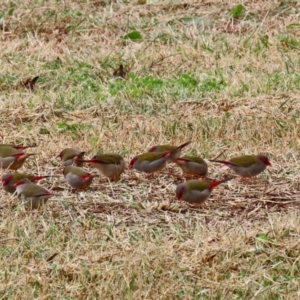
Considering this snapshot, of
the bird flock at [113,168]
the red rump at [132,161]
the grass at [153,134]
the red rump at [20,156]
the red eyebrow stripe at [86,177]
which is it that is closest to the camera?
the grass at [153,134]

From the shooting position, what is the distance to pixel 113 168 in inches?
285

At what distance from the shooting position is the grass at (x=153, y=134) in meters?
5.73

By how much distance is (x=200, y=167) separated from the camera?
23.9 ft

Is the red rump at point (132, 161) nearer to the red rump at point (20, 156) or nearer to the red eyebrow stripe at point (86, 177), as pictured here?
the red eyebrow stripe at point (86, 177)

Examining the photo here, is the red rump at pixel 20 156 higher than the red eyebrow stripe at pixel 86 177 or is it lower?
lower

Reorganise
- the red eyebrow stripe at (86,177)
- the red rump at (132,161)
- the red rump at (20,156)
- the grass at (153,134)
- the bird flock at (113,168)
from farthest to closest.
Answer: the red rump at (20,156), the red rump at (132,161), the red eyebrow stripe at (86,177), the bird flock at (113,168), the grass at (153,134)

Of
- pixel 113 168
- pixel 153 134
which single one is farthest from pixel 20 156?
pixel 153 134

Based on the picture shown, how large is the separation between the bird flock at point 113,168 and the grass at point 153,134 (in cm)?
11

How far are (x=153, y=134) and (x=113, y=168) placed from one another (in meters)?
1.40

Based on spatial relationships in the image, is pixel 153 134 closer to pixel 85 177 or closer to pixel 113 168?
pixel 113 168

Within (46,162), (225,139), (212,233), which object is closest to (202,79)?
(225,139)

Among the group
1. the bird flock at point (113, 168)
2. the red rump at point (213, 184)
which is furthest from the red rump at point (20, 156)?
the red rump at point (213, 184)

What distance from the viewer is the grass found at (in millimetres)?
5734

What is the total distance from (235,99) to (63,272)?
3.74 meters
